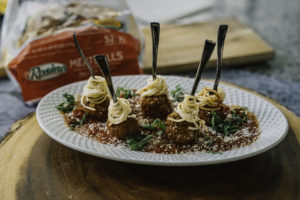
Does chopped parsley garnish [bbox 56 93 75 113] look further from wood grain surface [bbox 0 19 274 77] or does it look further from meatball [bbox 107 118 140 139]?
wood grain surface [bbox 0 19 274 77]

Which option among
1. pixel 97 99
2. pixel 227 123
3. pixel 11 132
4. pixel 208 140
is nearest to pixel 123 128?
pixel 97 99

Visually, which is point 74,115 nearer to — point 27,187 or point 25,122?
point 25,122

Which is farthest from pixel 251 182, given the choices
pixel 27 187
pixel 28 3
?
pixel 28 3

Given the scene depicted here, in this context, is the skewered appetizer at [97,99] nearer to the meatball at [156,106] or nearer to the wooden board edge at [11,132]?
the meatball at [156,106]

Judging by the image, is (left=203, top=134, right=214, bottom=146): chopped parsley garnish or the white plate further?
(left=203, top=134, right=214, bottom=146): chopped parsley garnish

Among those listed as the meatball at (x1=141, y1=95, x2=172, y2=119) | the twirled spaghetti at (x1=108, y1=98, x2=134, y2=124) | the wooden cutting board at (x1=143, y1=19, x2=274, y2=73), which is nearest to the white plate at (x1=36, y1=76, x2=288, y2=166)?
the twirled spaghetti at (x1=108, y1=98, x2=134, y2=124)

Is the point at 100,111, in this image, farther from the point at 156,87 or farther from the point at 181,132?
the point at 181,132

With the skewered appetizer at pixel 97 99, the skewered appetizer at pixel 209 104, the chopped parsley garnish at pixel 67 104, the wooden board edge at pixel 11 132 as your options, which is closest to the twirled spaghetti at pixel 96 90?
the skewered appetizer at pixel 97 99
